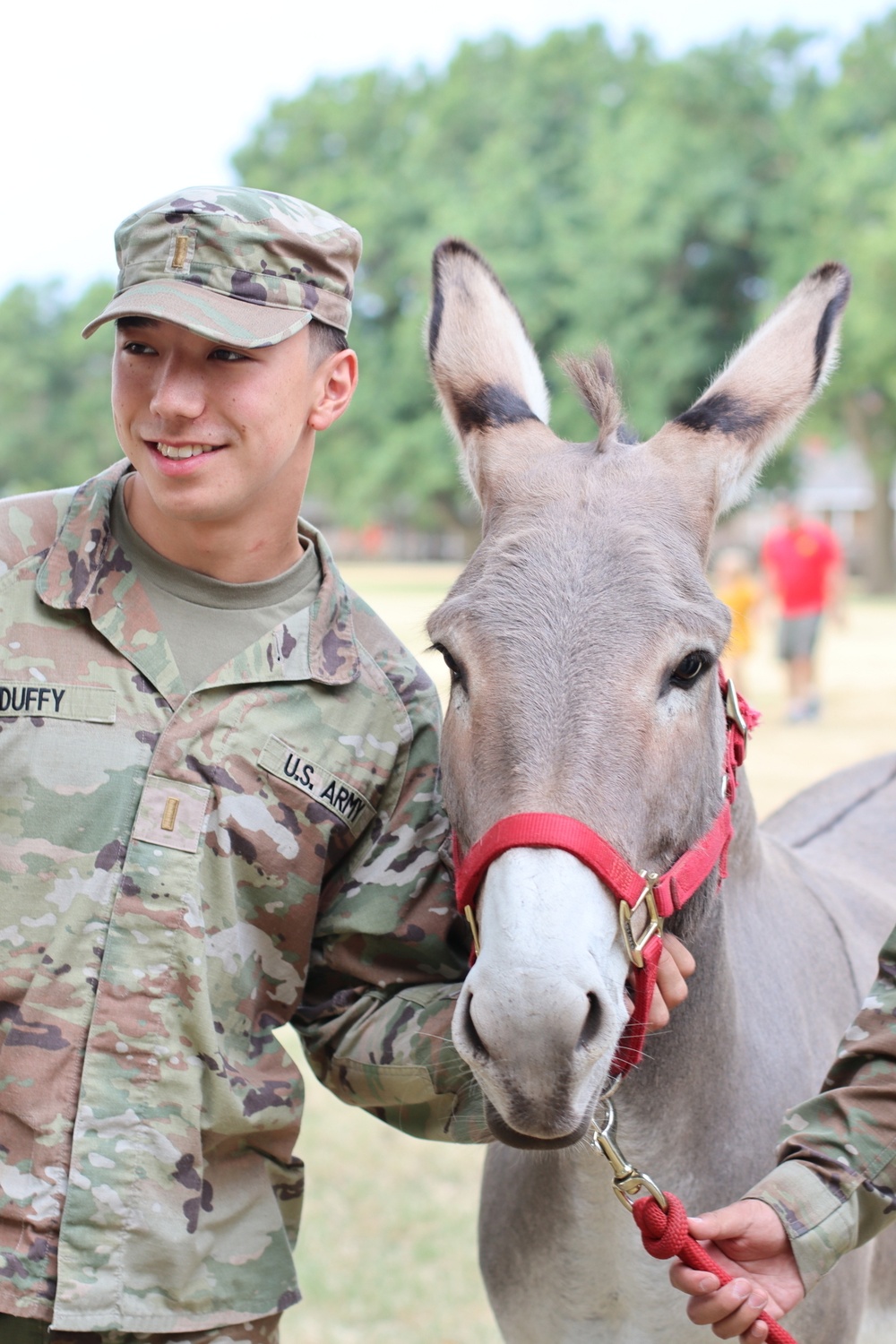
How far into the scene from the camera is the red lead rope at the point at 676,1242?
2.21m

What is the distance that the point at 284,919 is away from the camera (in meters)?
2.67

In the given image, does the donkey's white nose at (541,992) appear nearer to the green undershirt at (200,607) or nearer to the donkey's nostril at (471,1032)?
the donkey's nostril at (471,1032)

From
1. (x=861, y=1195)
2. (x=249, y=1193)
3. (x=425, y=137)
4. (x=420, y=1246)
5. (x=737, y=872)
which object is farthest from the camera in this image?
(x=425, y=137)

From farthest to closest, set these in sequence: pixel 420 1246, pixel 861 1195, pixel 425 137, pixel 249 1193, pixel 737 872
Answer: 1. pixel 425 137
2. pixel 420 1246
3. pixel 737 872
4. pixel 249 1193
5. pixel 861 1195

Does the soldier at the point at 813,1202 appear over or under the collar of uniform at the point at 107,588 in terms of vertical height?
under

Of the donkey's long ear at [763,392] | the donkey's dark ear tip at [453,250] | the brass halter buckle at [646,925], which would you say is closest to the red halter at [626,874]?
the brass halter buckle at [646,925]

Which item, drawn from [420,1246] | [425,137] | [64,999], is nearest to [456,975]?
[64,999]

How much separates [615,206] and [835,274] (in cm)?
4002

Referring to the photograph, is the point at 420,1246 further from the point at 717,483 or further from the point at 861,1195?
the point at 717,483

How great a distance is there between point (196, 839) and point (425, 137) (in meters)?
51.0

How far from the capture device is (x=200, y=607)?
2725mm

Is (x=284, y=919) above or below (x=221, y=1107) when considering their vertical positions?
above

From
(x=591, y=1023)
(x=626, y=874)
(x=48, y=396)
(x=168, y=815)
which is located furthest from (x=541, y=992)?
(x=48, y=396)

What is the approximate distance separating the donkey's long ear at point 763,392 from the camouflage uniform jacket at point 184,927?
0.79 meters
